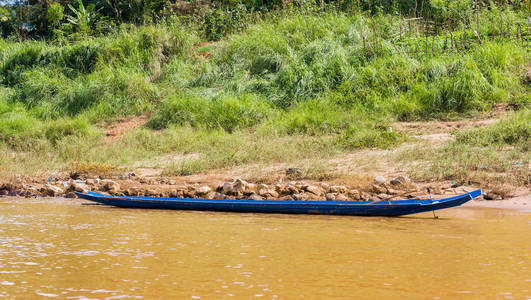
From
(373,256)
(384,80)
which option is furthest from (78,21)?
(373,256)

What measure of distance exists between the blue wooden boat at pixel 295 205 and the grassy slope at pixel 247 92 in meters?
1.81

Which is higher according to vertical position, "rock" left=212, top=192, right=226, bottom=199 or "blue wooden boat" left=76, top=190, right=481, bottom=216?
"rock" left=212, top=192, right=226, bottom=199

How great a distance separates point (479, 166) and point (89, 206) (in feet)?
18.2

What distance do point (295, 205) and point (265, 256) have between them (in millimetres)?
2123

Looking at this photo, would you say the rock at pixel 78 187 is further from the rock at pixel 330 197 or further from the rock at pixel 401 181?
the rock at pixel 401 181

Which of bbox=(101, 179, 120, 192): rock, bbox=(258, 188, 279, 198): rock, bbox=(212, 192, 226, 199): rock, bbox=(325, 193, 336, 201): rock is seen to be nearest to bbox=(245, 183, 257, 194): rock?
bbox=(258, 188, 279, 198): rock

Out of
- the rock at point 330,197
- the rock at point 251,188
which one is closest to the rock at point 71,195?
the rock at point 251,188

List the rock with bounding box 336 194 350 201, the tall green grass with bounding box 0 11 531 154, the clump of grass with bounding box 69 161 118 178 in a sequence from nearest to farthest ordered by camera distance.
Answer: the rock with bounding box 336 194 350 201 → the clump of grass with bounding box 69 161 118 178 → the tall green grass with bounding box 0 11 531 154

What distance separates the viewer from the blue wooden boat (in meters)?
6.40

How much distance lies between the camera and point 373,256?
191 inches

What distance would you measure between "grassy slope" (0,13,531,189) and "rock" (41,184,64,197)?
1.55 meters

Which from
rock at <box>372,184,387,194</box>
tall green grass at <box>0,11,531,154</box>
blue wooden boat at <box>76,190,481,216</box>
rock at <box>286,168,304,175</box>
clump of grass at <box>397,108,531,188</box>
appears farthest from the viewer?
tall green grass at <box>0,11,531,154</box>

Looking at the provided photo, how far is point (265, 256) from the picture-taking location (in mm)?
4957

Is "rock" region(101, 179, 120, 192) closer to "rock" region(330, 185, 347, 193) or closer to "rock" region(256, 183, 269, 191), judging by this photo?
"rock" region(256, 183, 269, 191)
